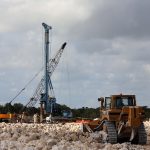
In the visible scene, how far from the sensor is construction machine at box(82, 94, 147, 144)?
2448 cm

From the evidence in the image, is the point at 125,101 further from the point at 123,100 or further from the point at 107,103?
the point at 107,103

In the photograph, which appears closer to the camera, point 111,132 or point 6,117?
point 111,132

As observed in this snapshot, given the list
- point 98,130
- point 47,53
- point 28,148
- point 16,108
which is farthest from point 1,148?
point 16,108

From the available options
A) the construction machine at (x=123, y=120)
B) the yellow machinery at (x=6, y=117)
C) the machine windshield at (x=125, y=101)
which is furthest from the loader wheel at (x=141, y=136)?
the yellow machinery at (x=6, y=117)

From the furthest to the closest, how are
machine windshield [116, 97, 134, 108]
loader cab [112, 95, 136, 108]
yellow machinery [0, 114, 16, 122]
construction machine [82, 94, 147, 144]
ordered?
yellow machinery [0, 114, 16, 122] → machine windshield [116, 97, 134, 108] → loader cab [112, 95, 136, 108] → construction machine [82, 94, 147, 144]

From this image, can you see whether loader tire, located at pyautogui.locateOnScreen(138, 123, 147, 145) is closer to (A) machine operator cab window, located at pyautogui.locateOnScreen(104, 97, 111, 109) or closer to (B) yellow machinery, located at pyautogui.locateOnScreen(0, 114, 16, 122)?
(A) machine operator cab window, located at pyautogui.locateOnScreen(104, 97, 111, 109)

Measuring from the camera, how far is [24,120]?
6694 centimetres

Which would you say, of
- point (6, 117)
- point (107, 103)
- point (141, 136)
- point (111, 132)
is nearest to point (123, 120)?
point (111, 132)

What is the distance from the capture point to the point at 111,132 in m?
24.8

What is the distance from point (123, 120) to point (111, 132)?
2.77ft

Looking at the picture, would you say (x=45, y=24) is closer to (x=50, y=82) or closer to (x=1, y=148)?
(x=50, y=82)

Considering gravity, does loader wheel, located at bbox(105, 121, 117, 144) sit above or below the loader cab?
below

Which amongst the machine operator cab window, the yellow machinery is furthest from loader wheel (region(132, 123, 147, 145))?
the yellow machinery

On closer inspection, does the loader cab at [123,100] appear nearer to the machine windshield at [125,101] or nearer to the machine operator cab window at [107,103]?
the machine windshield at [125,101]
